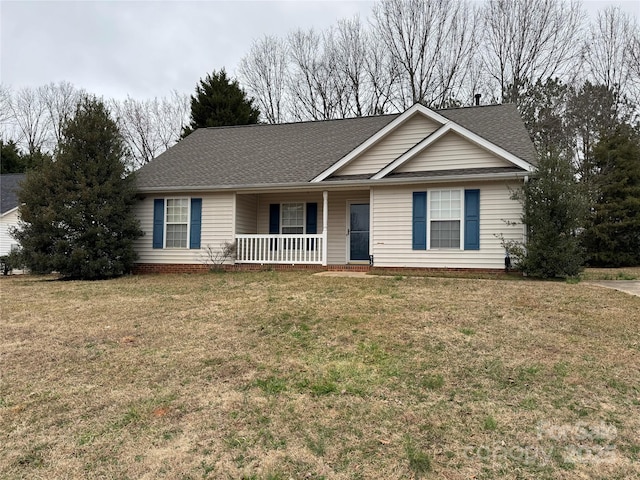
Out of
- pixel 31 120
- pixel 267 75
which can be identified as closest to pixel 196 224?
pixel 267 75

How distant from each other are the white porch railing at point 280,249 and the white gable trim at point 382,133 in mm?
1891

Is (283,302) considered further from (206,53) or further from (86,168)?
(206,53)

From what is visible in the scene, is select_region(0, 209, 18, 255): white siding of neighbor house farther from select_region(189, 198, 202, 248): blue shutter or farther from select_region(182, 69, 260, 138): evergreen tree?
select_region(189, 198, 202, 248): blue shutter

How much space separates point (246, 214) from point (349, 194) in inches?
133

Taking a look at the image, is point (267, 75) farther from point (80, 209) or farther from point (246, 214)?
point (80, 209)

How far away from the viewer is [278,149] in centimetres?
1538

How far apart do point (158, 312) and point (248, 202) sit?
291 inches

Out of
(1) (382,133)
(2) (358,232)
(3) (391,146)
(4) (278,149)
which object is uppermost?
(4) (278,149)

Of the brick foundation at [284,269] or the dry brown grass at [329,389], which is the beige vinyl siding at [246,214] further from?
the dry brown grass at [329,389]

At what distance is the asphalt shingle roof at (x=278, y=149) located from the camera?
13.1m

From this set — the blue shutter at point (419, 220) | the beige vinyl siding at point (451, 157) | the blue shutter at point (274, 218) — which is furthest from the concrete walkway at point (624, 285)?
the blue shutter at point (274, 218)

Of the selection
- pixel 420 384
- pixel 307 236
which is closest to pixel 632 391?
pixel 420 384

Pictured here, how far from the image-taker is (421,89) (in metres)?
27.3

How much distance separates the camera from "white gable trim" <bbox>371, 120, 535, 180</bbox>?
34.9ft
